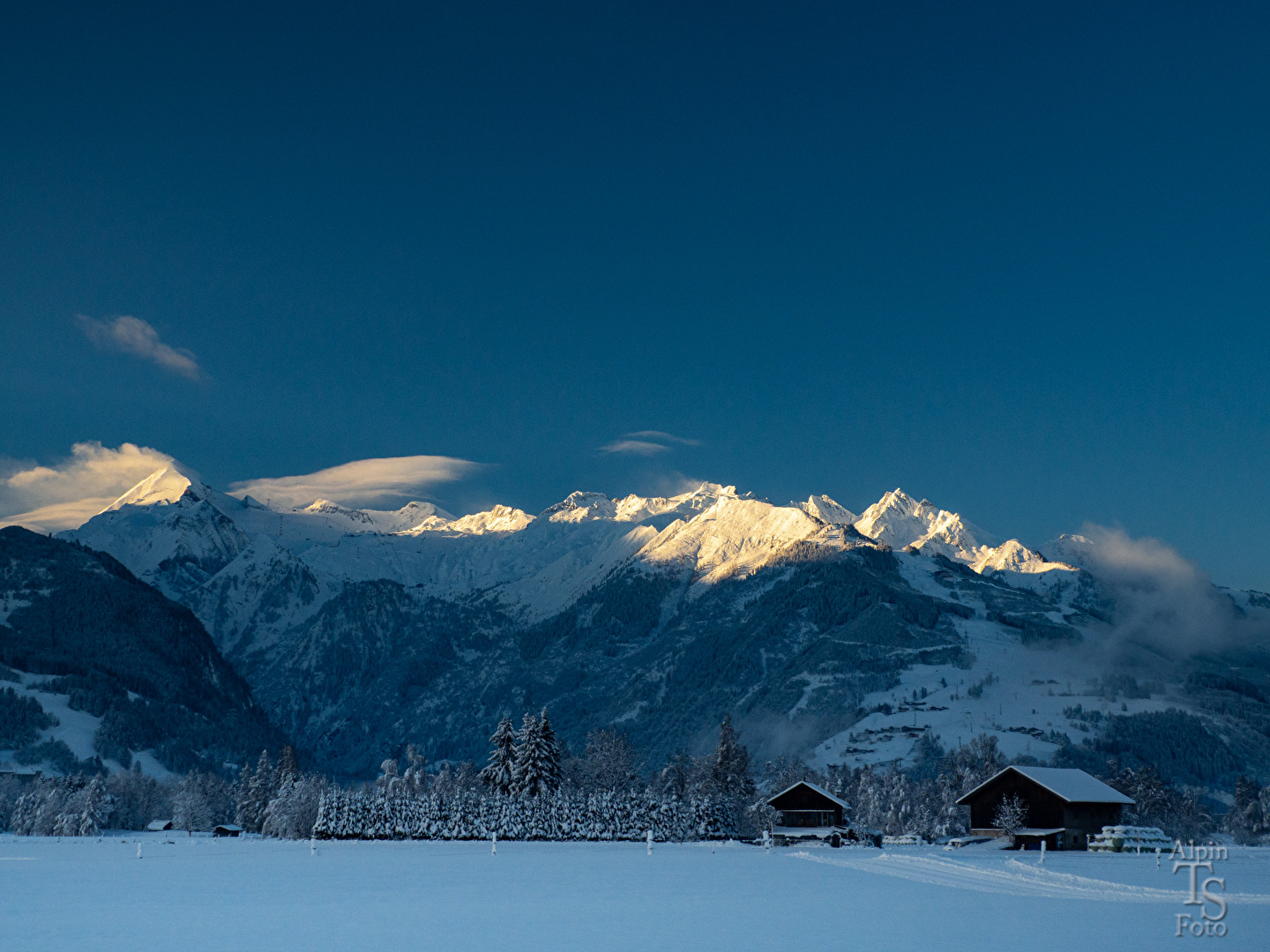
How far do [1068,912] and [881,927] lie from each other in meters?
8.63

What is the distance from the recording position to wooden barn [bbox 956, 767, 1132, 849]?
95312 mm

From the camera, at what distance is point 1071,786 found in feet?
320

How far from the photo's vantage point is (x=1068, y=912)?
1473 inches

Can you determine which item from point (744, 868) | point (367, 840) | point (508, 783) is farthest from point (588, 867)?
point (508, 783)

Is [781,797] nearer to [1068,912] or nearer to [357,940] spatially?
[1068,912]

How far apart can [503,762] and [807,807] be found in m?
30.3

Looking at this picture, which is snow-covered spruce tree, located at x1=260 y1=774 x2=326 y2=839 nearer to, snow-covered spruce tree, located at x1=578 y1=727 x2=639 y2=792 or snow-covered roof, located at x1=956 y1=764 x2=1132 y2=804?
snow-covered spruce tree, located at x1=578 y1=727 x2=639 y2=792

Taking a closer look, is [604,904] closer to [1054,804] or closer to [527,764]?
[1054,804]

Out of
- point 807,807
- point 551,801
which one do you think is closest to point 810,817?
point 807,807

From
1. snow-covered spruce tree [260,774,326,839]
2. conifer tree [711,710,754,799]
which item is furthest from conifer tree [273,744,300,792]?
conifer tree [711,710,754,799]

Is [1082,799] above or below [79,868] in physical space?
above

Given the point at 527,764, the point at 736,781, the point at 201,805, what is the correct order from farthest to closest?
1. the point at 201,805
2. the point at 736,781
3. the point at 527,764

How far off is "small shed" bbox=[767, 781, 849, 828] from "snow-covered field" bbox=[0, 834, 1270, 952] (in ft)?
132

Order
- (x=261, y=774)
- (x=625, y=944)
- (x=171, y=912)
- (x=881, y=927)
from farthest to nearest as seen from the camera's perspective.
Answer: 1. (x=261, y=774)
2. (x=171, y=912)
3. (x=881, y=927)
4. (x=625, y=944)
